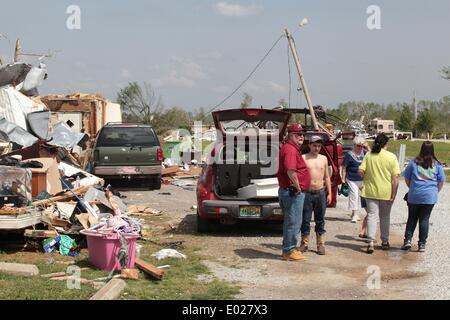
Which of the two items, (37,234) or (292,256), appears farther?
(37,234)

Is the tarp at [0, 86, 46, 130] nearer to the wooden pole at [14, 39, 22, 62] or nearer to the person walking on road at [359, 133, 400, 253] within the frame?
the wooden pole at [14, 39, 22, 62]

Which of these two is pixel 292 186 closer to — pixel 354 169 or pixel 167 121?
pixel 354 169

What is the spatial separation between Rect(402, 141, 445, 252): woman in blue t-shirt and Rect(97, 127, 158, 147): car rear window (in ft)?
29.3

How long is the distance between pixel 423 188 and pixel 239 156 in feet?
10.2

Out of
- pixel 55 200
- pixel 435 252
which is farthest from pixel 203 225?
pixel 435 252

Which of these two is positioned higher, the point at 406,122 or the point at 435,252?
the point at 406,122

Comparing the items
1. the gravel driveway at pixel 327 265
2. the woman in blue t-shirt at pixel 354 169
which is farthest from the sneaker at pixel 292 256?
the woman in blue t-shirt at pixel 354 169

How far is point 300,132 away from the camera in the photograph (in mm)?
7902

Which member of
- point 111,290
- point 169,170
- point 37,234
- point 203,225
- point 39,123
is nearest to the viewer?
point 111,290

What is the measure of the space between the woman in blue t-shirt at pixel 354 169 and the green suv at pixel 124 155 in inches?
255

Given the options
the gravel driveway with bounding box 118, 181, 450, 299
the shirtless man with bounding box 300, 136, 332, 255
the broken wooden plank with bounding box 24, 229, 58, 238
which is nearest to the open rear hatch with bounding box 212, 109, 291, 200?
the gravel driveway with bounding box 118, 181, 450, 299

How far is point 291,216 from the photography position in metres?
7.79
